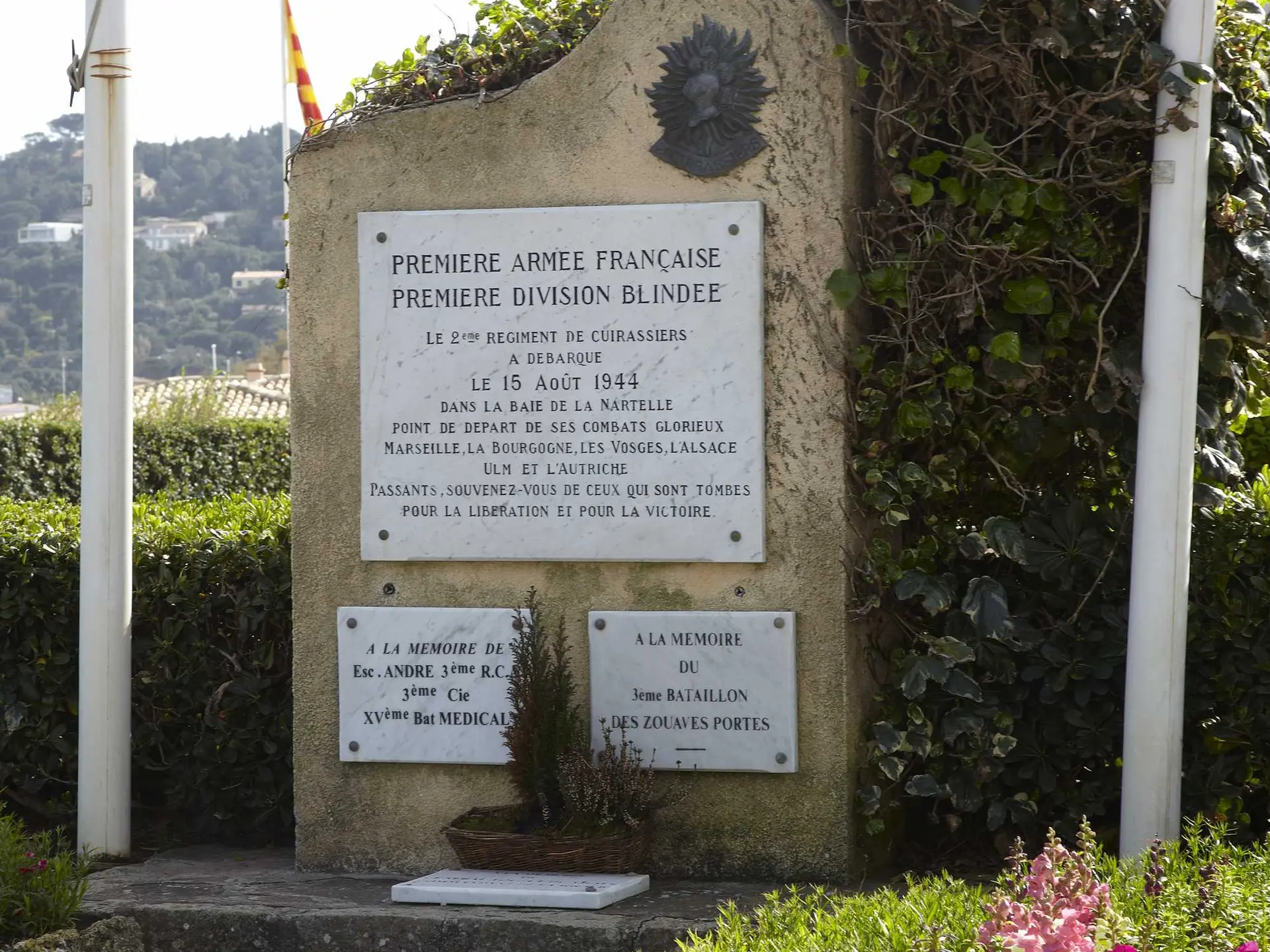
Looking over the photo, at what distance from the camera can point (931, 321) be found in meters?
4.09

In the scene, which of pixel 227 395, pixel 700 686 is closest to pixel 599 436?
pixel 700 686

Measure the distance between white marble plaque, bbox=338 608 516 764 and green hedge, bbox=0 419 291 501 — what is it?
1041cm

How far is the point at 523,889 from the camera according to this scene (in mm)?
3803

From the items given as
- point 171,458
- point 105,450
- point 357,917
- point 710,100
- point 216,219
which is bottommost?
point 357,917

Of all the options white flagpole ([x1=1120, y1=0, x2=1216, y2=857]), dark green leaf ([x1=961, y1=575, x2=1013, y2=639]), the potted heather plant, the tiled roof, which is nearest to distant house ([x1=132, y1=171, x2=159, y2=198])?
the tiled roof

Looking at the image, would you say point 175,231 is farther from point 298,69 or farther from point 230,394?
point 298,69

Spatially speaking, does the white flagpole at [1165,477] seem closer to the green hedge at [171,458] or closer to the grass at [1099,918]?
the grass at [1099,918]

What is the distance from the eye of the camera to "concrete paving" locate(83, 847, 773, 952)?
3.65m

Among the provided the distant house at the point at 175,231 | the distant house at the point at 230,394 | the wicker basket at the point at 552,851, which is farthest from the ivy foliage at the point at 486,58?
the distant house at the point at 175,231

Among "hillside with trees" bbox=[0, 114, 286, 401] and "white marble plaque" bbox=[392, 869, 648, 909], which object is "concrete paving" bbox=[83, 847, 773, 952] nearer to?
"white marble plaque" bbox=[392, 869, 648, 909]

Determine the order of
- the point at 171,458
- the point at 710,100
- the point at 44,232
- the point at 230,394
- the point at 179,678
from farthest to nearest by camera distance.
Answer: the point at 44,232 < the point at 230,394 < the point at 171,458 < the point at 179,678 < the point at 710,100

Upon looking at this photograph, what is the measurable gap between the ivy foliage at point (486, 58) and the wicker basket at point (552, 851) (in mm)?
2170

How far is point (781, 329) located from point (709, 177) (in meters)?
0.47

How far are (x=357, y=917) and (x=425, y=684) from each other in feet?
2.44
